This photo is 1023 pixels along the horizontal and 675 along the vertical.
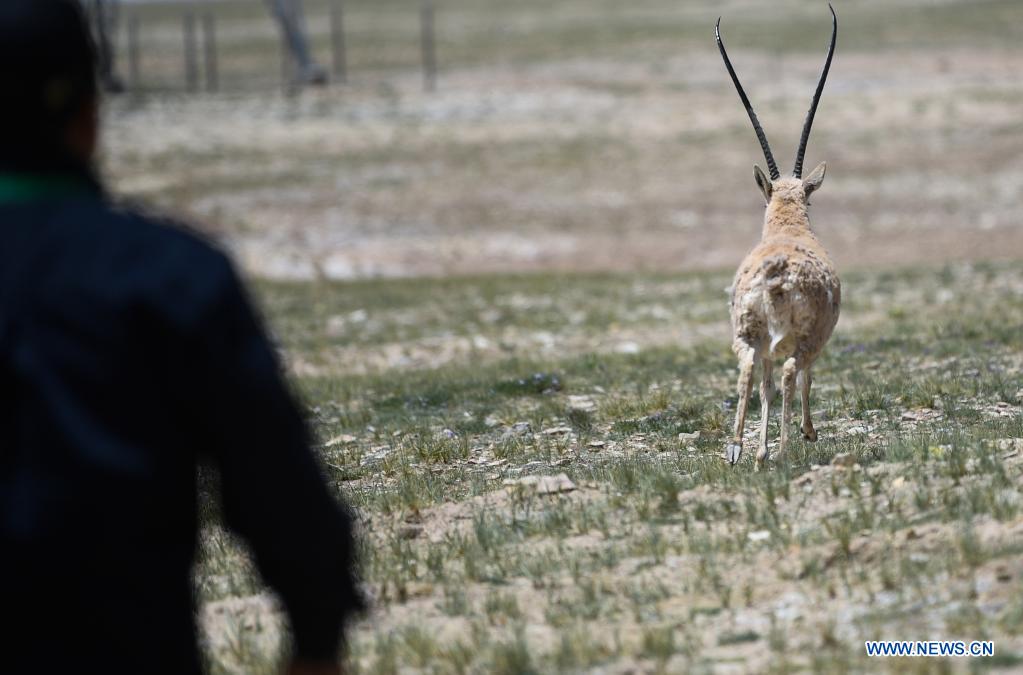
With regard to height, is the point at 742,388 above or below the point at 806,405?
above

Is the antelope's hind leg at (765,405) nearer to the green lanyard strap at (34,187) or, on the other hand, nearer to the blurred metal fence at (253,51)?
the green lanyard strap at (34,187)

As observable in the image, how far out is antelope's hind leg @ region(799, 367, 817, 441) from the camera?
7941mm

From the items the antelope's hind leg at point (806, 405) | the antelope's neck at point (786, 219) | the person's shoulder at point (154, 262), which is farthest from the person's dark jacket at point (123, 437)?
the antelope's neck at point (786, 219)

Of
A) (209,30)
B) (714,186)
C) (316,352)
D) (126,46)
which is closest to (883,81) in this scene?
(714,186)

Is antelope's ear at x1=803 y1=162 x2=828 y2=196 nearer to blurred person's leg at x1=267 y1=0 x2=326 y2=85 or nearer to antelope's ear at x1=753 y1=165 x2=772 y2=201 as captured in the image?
antelope's ear at x1=753 y1=165 x2=772 y2=201

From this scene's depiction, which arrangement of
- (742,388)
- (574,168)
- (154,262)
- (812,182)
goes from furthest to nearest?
(574,168) < (812,182) < (742,388) < (154,262)

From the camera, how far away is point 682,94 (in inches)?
1533

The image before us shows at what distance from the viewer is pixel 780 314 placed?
737cm

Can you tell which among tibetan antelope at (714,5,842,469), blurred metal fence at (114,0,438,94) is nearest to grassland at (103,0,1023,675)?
tibetan antelope at (714,5,842,469)

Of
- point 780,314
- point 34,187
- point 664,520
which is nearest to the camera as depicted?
point 34,187

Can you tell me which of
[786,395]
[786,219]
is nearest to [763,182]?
[786,219]

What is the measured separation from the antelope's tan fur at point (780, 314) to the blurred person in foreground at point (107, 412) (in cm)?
496

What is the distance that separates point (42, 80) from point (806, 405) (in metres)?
6.11

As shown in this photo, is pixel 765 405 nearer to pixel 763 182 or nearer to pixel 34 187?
pixel 763 182
